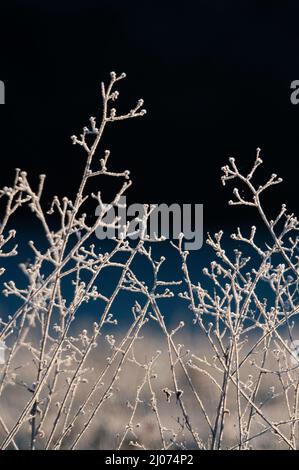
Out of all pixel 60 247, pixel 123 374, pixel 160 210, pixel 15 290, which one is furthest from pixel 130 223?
pixel 123 374

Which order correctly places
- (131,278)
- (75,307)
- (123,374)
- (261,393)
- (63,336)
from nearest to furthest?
(63,336)
(75,307)
(131,278)
(123,374)
(261,393)

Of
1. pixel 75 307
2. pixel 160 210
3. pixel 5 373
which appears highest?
pixel 160 210

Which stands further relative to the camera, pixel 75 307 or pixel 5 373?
pixel 75 307

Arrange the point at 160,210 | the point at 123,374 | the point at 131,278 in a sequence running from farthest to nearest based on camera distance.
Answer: the point at 123,374
the point at 160,210
the point at 131,278

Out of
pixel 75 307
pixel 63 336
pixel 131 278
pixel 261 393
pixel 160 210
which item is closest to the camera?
pixel 63 336

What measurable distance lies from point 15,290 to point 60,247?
20 cm

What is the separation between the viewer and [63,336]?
1.93 m

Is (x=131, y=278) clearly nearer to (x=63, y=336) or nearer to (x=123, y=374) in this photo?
(x=63, y=336)
